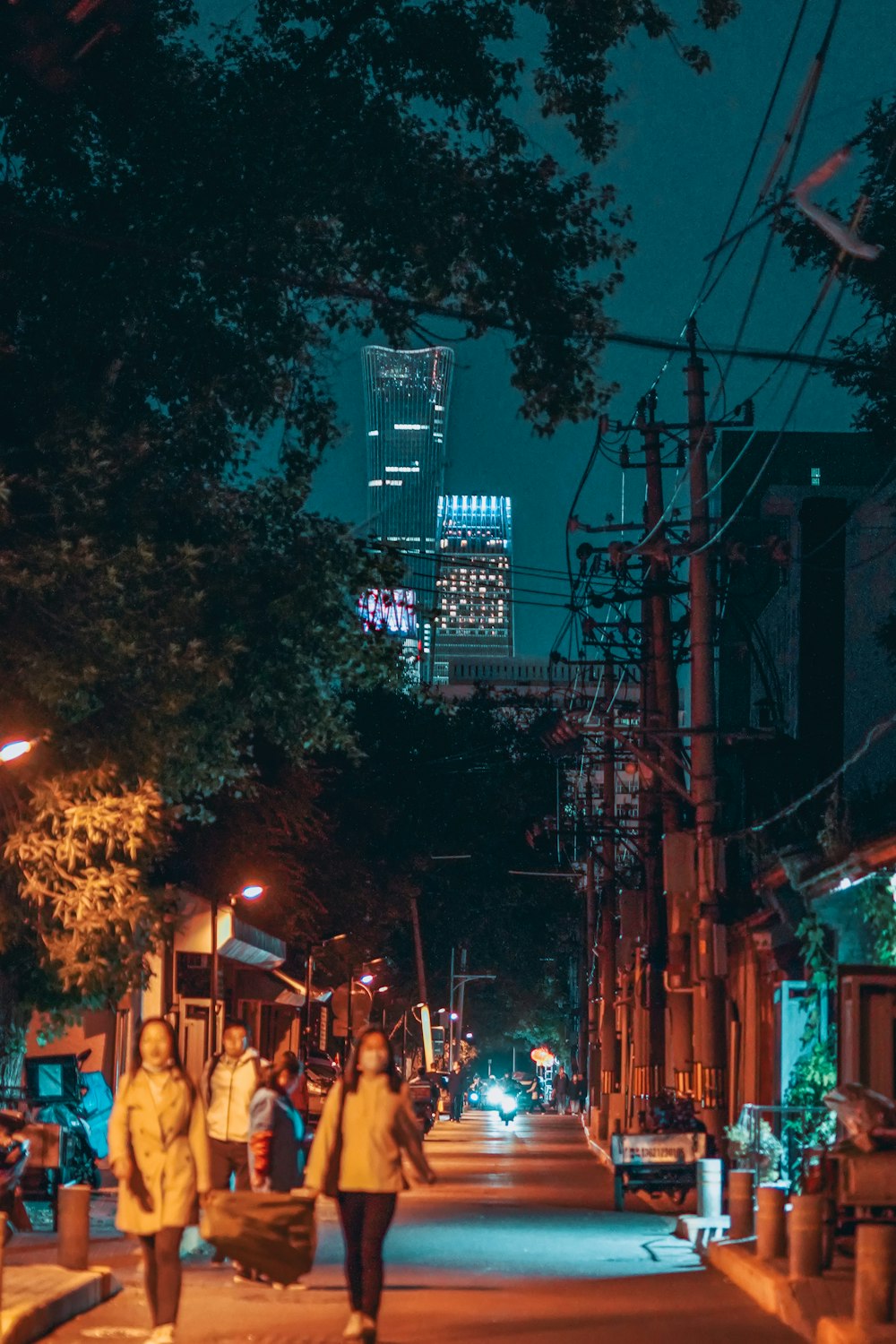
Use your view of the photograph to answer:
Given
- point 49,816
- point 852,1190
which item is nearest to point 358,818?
point 49,816

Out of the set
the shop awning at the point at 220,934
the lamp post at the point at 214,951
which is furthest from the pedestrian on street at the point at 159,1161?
the shop awning at the point at 220,934

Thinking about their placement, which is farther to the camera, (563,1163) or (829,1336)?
(563,1163)

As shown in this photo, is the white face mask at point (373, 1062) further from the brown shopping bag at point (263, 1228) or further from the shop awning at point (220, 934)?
the shop awning at point (220, 934)

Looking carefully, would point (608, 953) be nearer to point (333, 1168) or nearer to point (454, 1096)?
point (454, 1096)

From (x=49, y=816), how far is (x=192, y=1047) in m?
24.3

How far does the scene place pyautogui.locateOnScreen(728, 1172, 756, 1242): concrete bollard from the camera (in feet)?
59.2

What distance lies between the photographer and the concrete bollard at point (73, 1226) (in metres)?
14.4

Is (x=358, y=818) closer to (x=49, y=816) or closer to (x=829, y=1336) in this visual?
(x=49, y=816)

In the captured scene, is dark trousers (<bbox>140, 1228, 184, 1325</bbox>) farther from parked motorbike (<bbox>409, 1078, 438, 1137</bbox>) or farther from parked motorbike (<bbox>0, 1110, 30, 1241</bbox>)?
parked motorbike (<bbox>409, 1078, 438, 1137</bbox>)

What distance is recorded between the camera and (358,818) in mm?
50906

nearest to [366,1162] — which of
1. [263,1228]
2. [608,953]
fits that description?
[263,1228]

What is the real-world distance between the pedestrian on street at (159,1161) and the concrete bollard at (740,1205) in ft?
25.1

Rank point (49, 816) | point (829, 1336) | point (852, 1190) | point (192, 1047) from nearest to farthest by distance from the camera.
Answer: point (829, 1336) → point (852, 1190) → point (49, 816) → point (192, 1047)

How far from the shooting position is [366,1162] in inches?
461
